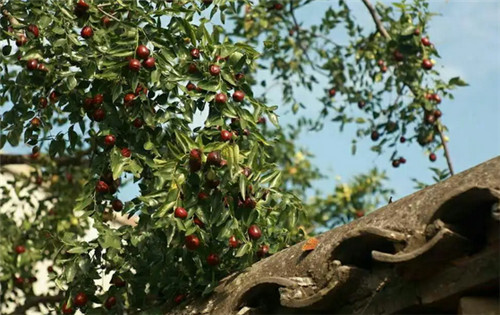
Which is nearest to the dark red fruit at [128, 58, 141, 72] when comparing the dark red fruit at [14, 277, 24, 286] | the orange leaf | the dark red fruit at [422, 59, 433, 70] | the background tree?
the background tree

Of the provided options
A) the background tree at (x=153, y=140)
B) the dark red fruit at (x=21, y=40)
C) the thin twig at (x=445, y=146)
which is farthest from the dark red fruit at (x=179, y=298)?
the thin twig at (x=445, y=146)

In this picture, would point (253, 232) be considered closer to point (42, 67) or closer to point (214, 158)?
point (214, 158)

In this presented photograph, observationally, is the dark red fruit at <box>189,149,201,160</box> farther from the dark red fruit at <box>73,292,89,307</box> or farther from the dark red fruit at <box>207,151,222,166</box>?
the dark red fruit at <box>73,292,89,307</box>

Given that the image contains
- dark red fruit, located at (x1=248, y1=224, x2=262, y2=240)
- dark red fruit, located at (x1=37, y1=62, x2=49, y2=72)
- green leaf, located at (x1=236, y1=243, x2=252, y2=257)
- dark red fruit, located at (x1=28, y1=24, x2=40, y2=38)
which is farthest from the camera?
dark red fruit, located at (x1=37, y1=62, x2=49, y2=72)

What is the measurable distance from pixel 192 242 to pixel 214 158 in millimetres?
379

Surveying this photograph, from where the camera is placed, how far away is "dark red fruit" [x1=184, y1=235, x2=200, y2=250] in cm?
422

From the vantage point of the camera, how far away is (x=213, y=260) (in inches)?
170

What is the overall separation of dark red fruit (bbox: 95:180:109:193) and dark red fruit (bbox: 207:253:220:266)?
675mm

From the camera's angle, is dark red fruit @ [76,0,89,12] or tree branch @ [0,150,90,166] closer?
dark red fruit @ [76,0,89,12]

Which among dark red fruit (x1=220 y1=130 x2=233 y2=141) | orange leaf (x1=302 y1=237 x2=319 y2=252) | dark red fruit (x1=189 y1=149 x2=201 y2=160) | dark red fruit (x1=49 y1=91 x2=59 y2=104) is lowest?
orange leaf (x1=302 y1=237 x2=319 y2=252)

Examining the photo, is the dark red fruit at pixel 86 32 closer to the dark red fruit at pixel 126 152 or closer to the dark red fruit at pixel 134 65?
the dark red fruit at pixel 134 65

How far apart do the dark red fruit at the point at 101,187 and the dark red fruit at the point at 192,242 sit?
641mm

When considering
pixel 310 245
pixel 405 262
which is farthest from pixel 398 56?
pixel 405 262

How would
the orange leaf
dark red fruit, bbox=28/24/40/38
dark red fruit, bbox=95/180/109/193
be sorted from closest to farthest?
1. the orange leaf
2. dark red fruit, bbox=95/180/109/193
3. dark red fruit, bbox=28/24/40/38
